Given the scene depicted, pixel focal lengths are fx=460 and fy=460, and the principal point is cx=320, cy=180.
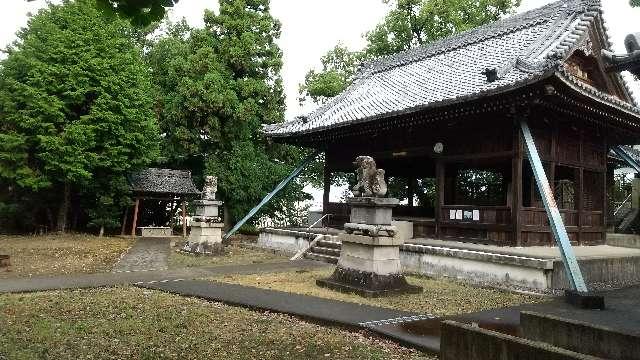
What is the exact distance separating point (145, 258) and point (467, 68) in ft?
43.8

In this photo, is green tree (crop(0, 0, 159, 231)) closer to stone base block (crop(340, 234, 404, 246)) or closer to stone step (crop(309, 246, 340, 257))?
stone step (crop(309, 246, 340, 257))

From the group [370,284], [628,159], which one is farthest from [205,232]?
[628,159]

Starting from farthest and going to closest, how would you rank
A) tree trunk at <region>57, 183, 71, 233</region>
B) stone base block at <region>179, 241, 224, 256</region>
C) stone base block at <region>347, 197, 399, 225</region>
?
tree trunk at <region>57, 183, 71, 233</region> → stone base block at <region>179, 241, 224, 256</region> → stone base block at <region>347, 197, 399, 225</region>

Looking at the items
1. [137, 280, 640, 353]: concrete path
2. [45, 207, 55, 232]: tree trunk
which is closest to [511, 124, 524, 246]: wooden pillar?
[137, 280, 640, 353]: concrete path

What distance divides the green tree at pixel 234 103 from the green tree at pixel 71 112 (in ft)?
8.30

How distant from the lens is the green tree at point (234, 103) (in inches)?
993

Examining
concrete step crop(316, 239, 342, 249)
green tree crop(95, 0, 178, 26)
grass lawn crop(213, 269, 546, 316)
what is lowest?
grass lawn crop(213, 269, 546, 316)

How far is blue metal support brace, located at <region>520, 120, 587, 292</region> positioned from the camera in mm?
9586

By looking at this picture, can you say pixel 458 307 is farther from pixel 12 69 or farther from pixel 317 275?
pixel 12 69

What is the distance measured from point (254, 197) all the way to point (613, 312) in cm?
1911

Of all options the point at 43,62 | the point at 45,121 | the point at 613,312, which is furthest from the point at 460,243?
the point at 43,62

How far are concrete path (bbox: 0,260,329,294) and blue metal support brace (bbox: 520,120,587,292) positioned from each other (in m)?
6.70

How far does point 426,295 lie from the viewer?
9992 millimetres

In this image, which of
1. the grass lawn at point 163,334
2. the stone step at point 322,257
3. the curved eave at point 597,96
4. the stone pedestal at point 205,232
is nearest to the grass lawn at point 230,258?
the stone pedestal at point 205,232
